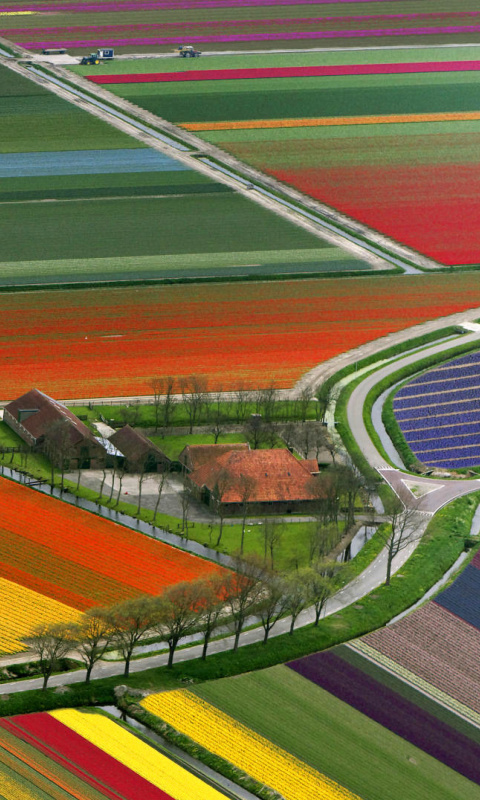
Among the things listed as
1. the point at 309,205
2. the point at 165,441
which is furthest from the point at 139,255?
the point at 165,441

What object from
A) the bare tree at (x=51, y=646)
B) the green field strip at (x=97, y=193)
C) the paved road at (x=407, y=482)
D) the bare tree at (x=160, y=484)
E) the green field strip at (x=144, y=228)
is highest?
the green field strip at (x=97, y=193)

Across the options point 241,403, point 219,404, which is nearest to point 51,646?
point 241,403

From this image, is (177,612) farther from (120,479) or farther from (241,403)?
(241,403)

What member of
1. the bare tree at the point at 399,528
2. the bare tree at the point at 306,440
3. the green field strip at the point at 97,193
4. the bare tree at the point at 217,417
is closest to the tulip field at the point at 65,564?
the bare tree at the point at 399,528

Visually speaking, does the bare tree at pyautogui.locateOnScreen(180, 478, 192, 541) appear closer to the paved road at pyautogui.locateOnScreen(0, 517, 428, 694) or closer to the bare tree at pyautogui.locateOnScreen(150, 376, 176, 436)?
the bare tree at pyautogui.locateOnScreen(150, 376, 176, 436)

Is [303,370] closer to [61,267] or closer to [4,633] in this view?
[61,267]

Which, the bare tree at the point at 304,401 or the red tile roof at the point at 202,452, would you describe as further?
the bare tree at the point at 304,401

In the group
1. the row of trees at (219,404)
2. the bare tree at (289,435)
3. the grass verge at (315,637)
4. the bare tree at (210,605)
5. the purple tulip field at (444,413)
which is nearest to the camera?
the grass verge at (315,637)

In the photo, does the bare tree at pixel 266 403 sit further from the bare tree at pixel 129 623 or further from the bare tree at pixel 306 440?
the bare tree at pixel 129 623
